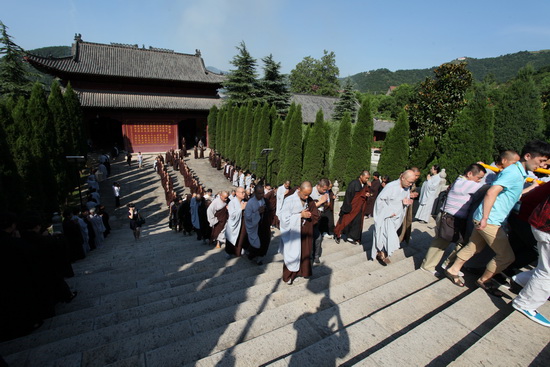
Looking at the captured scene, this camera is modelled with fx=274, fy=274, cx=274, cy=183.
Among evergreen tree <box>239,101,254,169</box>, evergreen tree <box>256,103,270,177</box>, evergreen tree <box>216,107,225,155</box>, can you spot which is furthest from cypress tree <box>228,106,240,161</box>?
evergreen tree <box>256,103,270,177</box>

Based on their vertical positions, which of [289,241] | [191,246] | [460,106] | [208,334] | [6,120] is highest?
[460,106]

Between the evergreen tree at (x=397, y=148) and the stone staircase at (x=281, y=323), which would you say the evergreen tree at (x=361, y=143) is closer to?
the evergreen tree at (x=397, y=148)

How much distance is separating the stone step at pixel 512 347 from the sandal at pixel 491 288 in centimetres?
54

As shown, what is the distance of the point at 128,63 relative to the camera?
2695cm

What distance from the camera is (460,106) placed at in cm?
1373

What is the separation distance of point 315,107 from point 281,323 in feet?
116

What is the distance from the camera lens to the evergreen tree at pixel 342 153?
44.3 ft

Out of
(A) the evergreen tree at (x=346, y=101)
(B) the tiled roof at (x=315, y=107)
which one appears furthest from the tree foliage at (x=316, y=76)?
(A) the evergreen tree at (x=346, y=101)

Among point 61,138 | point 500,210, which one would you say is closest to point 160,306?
point 500,210

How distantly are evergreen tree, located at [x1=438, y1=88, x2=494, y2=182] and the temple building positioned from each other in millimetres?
22010

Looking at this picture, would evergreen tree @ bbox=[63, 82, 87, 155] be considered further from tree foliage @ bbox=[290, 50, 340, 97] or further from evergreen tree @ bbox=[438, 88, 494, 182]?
tree foliage @ bbox=[290, 50, 340, 97]

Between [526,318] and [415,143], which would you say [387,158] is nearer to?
[415,143]

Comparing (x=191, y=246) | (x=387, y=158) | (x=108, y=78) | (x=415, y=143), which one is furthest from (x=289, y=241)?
(x=108, y=78)

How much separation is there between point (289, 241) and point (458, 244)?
2.52 metres
